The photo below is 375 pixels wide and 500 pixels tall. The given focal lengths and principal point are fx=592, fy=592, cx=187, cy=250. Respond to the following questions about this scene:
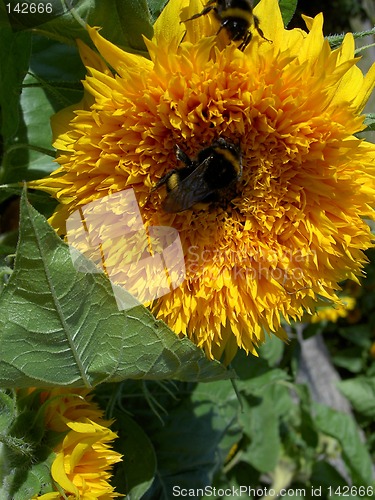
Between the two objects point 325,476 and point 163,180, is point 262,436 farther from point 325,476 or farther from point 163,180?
point 163,180

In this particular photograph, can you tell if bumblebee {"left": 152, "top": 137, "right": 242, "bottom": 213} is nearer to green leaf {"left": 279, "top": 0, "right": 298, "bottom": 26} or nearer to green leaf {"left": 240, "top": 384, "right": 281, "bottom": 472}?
green leaf {"left": 279, "top": 0, "right": 298, "bottom": 26}

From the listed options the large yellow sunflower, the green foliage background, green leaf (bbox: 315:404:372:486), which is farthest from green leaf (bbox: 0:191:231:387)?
green leaf (bbox: 315:404:372:486)

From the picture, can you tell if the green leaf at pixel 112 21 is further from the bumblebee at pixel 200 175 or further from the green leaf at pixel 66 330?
the green leaf at pixel 66 330

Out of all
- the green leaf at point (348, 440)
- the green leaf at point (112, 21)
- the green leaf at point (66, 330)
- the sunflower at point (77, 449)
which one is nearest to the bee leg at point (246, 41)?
the green leaf at point (112, 21)

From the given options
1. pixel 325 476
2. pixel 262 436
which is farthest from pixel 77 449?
pixel 325 476

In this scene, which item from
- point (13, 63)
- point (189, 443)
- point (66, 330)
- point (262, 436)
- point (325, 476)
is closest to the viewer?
point (66, 330)

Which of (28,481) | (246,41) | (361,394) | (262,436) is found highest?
(246,41)
